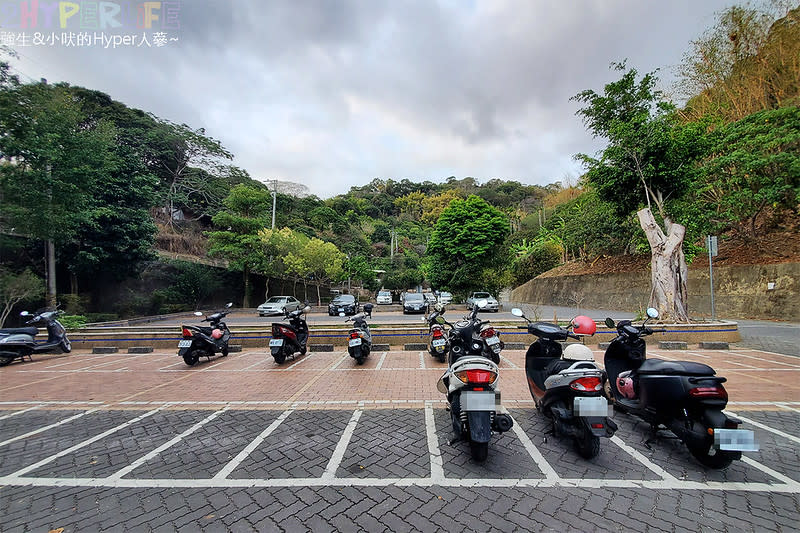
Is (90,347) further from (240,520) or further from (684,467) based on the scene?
(684,467)

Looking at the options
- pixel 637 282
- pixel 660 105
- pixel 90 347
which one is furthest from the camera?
pixel 637 282

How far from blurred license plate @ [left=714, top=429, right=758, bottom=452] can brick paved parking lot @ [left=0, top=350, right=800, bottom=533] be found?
0.32 meters

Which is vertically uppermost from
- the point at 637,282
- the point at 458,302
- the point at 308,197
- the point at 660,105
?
the point at 308,197

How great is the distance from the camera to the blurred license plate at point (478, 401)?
2.71 meters

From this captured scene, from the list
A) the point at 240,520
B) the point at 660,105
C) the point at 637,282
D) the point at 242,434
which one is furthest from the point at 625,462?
the point at 637,282

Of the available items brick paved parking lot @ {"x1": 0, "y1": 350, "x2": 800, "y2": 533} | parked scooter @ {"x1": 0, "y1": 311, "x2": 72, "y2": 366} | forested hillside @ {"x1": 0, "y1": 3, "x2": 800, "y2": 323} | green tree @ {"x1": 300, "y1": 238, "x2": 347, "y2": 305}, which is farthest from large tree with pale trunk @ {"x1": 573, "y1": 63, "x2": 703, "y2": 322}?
green tree @ {"x1": 300, "y1": 238, "x2": 347, "y2": 305}

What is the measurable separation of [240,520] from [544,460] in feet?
8.15

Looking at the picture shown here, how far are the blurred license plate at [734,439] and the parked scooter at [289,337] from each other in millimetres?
6293

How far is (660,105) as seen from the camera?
37.1ft

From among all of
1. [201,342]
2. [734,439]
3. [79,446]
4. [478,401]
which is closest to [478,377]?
[478,401]

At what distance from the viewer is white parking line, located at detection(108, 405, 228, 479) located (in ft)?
9.05

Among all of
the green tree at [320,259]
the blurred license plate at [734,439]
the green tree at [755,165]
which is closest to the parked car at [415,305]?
the green tree at [320,259]

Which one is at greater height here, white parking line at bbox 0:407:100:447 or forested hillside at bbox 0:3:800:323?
forested hillside at bbox 0:3:800:323

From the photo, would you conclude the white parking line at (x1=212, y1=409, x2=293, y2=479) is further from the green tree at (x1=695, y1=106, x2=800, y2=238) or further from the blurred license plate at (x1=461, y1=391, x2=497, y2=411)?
the green tree at (x1=695, y1=106, x2=800, y2=238)
